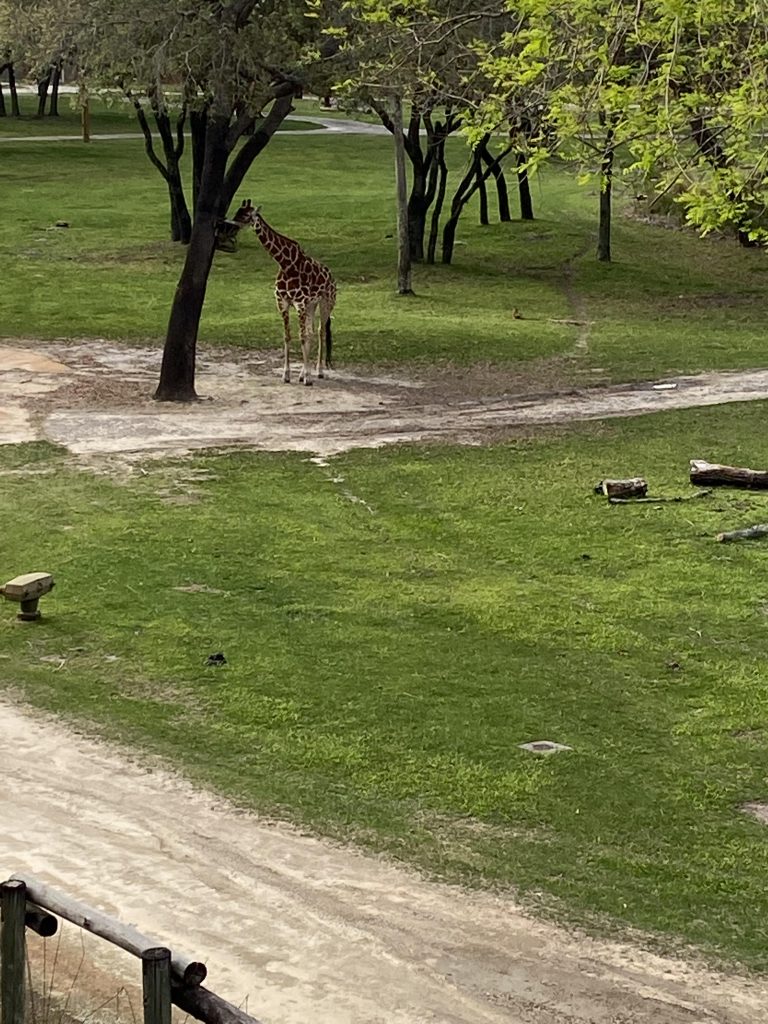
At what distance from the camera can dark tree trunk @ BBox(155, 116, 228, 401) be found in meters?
22.6

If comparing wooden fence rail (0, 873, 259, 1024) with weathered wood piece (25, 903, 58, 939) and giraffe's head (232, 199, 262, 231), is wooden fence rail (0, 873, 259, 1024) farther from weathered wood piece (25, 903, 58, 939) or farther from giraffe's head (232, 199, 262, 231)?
giraffe's head (232, 199, 262, 231)

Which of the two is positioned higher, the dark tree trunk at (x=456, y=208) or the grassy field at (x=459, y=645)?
the dark tree trunk at (x=456, y=208)

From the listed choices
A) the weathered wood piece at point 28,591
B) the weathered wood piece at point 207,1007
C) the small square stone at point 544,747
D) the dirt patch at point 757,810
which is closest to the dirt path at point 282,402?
the weathered wood piece at point 28,591

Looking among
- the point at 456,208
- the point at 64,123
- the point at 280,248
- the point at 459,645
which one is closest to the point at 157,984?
the point at 459,645

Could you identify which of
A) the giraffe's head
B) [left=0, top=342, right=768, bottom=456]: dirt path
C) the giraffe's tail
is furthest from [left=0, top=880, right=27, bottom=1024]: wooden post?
the giraffe's tail

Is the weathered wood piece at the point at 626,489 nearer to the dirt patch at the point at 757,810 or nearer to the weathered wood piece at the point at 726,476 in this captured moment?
the weathered wood piece at the point at 726,476

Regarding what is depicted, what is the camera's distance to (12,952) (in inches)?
232

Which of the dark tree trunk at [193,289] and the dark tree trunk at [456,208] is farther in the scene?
the dark tree trunk at [456,208]

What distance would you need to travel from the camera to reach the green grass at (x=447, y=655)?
899cm

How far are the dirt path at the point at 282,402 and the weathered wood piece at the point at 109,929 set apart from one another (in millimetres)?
13985

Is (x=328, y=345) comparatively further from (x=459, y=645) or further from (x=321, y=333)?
(x=459, y=645)

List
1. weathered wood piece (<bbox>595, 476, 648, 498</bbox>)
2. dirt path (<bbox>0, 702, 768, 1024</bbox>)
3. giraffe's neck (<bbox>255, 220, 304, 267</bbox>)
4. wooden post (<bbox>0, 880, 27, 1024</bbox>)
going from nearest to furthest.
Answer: wooden post (<bbox>0, 880, 27, 1024</bbox>)
dirt path (<bbox>0, 702, 768, 1024</bbox>)
weathered wood piece (<bbox>595, 476, 648, 498</bbox>)
giraffe's neck (<bbox>255, 220, 304, 267</bbox>)

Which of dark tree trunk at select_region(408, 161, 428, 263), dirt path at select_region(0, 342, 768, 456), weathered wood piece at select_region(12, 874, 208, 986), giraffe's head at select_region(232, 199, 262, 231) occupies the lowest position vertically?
dirt path at select_region(0, 342, 768, 456)

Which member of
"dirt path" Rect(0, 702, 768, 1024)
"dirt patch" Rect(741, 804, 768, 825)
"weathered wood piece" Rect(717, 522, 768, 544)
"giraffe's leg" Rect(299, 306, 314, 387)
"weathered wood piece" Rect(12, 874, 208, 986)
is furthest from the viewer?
"giraffe's leg" Rect(299, 306, 314, 387)
